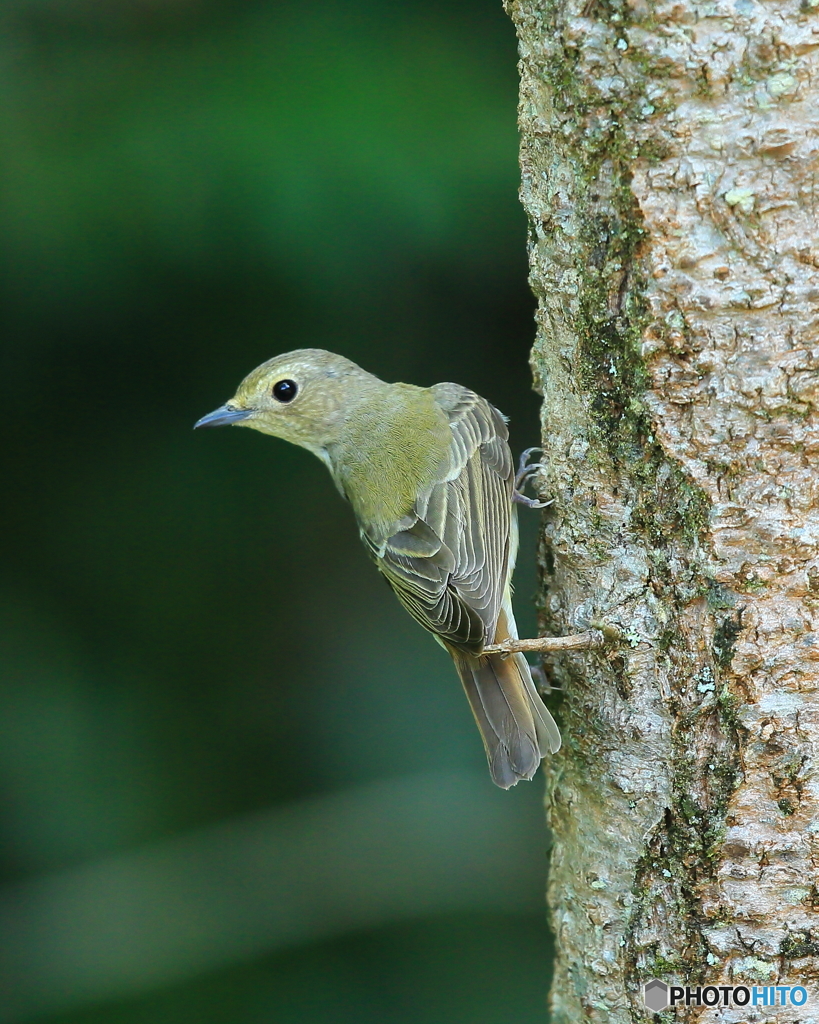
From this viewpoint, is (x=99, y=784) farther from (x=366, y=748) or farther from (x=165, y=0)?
(x=165, y=0)

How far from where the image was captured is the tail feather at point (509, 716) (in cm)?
317

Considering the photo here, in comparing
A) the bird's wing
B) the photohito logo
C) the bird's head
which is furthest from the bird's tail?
the bird's head

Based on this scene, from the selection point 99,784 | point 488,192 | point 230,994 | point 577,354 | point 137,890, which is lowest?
point 230,994

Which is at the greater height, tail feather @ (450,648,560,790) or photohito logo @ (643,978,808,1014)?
tail feather @ (450,648,560,790)

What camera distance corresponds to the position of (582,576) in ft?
9.50

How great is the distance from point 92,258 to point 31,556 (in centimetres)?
142

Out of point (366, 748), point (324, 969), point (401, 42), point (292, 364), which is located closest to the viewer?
point (292, 364)

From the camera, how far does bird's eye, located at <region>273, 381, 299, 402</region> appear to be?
4.26m

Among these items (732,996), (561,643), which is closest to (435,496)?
(561,643)

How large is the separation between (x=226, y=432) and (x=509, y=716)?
2325 mm

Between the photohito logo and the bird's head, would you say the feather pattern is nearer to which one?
the bird's head

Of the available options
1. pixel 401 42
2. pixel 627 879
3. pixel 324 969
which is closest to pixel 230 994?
pixel 324 969

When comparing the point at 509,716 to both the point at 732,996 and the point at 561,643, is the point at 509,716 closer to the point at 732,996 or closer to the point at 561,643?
the point at 561,643

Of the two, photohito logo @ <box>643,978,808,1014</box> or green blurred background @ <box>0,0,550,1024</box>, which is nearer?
photohito logo @ <box>643,978,808,1014</box>
